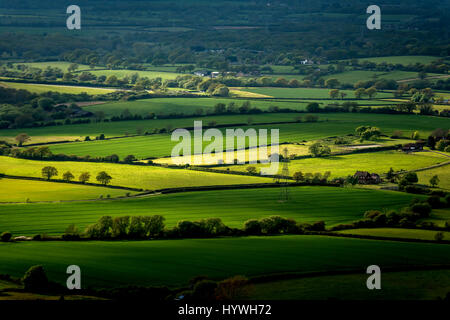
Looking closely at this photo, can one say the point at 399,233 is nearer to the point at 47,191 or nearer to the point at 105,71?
the point at 47,191

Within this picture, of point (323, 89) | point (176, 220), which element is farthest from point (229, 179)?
point (323, 89)

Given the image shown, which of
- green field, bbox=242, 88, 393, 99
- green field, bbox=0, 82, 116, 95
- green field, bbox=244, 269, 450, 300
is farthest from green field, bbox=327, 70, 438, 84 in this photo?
green field, bbox=244, 269, 450, 300

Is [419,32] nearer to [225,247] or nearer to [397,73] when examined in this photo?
[397,73]

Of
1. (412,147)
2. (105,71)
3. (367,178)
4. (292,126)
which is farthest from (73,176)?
(105,71)

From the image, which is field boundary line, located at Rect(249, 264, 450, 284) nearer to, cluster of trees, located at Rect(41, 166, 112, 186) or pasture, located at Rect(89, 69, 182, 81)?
cluster of trees, located at Rect(41, 166, 112, 186)

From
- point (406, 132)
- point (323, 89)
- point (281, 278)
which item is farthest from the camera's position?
point (323, 89)

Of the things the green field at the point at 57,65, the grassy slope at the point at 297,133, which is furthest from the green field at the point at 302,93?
the green field at the point at 57,65
